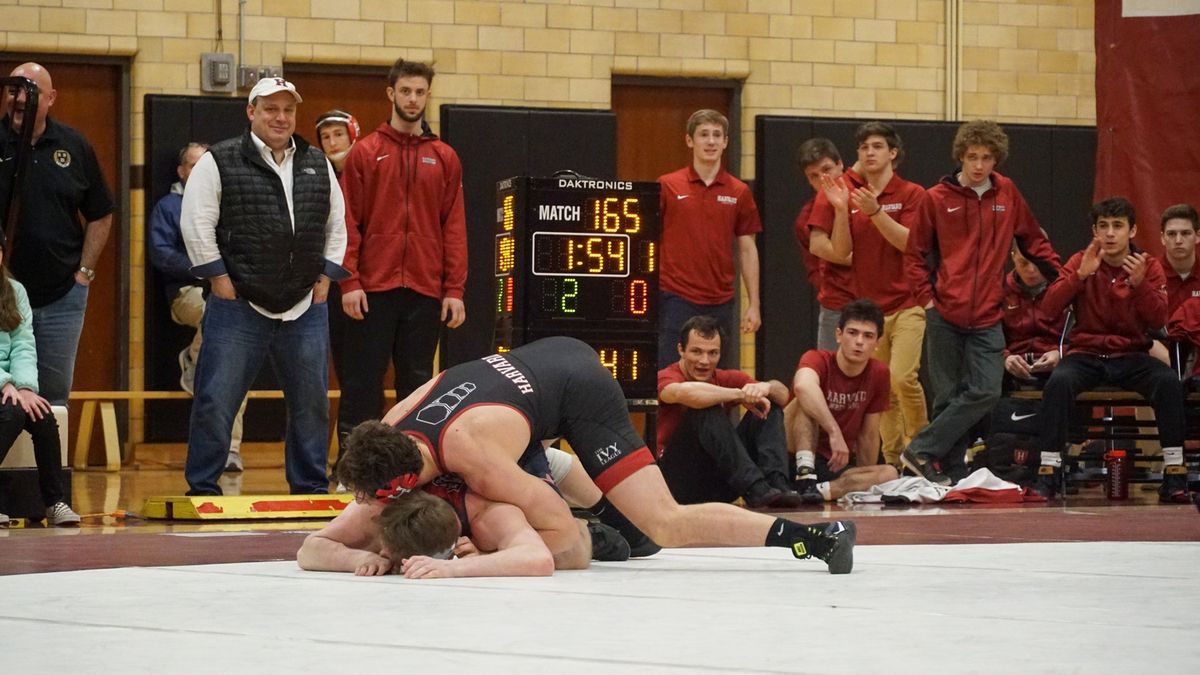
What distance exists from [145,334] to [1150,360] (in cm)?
594

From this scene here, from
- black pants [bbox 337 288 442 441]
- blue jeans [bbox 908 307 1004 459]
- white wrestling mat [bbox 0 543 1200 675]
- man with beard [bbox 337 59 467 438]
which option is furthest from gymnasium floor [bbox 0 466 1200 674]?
blue jeans [bbox 908 307 1004 459]

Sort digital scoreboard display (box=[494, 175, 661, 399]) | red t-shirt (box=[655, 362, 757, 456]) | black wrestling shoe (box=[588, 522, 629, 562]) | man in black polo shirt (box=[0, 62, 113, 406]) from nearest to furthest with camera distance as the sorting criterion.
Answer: black wrestling shoe (box=[588, 522, 629, 562]) → man in black polo shirt (box=[0, 62, 113, 406]) → digital scoreboard display (box=[494, 175, 661, 399]) → red t-shirt (box=[655, 362, 757, 456])

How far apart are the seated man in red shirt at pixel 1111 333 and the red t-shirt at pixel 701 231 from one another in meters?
1.58

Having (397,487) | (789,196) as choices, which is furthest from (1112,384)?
(397,487)

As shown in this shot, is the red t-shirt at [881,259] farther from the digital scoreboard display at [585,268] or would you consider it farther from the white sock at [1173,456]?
the digital scoreboard display at [585,268]

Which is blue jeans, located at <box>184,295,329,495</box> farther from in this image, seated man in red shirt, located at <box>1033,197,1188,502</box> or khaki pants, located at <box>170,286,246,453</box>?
seated man in red shirt, located at <box>1033,197,1188,502</box>

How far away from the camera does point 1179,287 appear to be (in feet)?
29.1

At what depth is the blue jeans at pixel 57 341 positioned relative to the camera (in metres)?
7.07

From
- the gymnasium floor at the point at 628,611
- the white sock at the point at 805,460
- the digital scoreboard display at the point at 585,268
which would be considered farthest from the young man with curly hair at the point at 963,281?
the gymnasium floor at the point at 628,611

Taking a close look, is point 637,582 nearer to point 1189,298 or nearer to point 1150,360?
point 1150,360

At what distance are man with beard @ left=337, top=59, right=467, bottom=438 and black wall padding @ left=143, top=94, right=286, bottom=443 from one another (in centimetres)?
306

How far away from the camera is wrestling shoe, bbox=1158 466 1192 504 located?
317 inches

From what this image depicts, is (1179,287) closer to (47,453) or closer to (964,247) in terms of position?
(964,247)

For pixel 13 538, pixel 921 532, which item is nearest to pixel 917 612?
pixel 921 532
